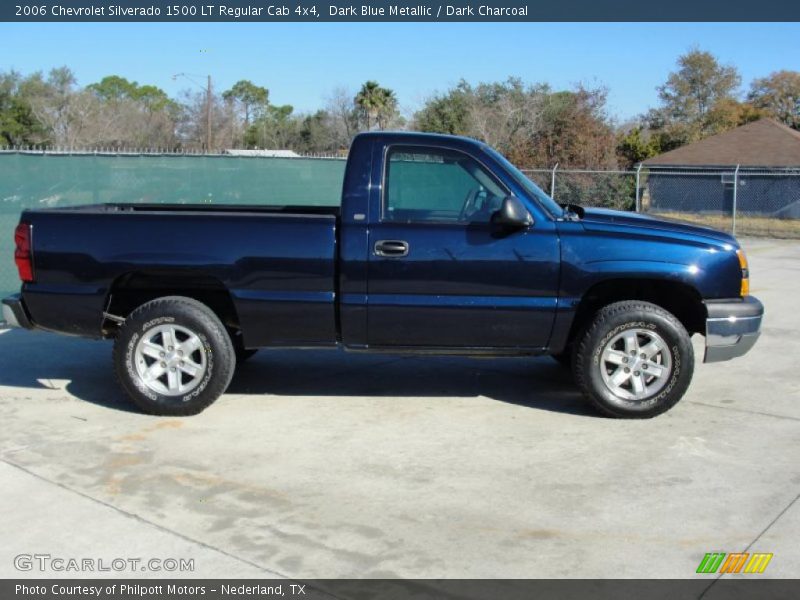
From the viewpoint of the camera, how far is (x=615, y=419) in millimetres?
6223

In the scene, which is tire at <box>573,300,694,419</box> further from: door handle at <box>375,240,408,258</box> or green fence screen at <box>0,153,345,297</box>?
green fence screen at <box>0,153,345,297</box>

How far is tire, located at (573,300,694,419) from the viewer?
6.09m

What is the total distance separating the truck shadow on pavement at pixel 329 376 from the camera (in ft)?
22.5

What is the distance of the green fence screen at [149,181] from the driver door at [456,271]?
19.6 ft

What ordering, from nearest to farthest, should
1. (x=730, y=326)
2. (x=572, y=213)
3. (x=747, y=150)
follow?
(x=730, y=326), (x=572, y=213), (x=747, y=150)

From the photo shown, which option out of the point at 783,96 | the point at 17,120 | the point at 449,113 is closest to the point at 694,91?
the point at 783,96

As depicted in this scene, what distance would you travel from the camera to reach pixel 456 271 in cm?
602

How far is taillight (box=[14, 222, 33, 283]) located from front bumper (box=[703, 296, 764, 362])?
485 centimetres

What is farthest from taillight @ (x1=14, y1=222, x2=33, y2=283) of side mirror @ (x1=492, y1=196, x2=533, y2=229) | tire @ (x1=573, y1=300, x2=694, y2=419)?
tire @ (x1=573, y1=300, x2=694, y2=419)

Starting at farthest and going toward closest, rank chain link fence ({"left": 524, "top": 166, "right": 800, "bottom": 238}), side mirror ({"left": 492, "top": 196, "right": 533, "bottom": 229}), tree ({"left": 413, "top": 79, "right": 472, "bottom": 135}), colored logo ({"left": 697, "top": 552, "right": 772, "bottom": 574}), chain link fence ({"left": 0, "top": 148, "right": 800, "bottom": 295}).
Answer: tree ({"left": 413, "top": 79, "right": 472, "bottom": 135})
chain link fence ({"left": 524, "top": 166, "right": 800, "bottom": 238})
chain link fence ({"left": 0, "top": 148, "right": 800, "bottom": 295})
side mirror ({"left": 492, "top": 196, "right": 533, "bottom": 229})
colored logo ({"left": 697, "top": 552, "right": 772, "bottom": 574})

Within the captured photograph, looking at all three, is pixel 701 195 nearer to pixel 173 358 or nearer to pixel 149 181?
pixel 149 181

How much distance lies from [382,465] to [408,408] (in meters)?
1.24

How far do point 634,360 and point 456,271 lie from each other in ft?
4.68

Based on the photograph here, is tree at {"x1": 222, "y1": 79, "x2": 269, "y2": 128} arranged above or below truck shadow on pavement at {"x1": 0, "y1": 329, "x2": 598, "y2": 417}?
above
